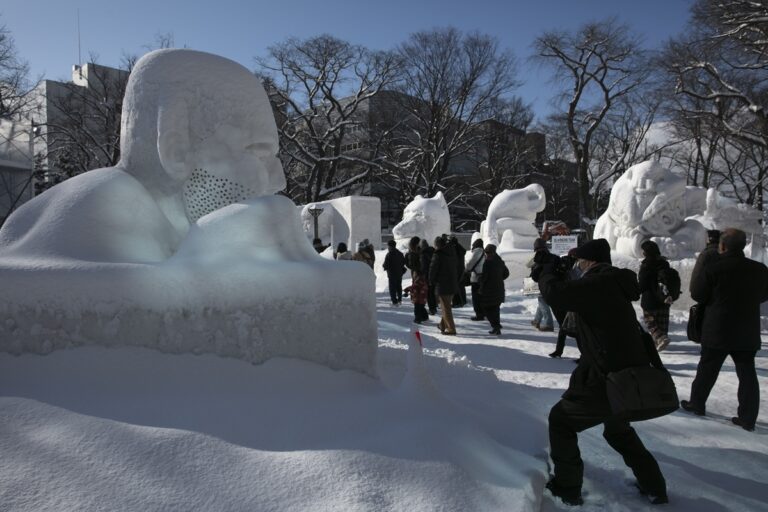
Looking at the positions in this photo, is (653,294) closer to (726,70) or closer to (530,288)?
(530,288)

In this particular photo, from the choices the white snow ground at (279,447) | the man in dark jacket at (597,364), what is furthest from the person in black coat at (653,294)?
the man in dark jacket at (597,364)

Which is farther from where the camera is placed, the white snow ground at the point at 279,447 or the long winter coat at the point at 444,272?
the long winter coat at the point at 444,272

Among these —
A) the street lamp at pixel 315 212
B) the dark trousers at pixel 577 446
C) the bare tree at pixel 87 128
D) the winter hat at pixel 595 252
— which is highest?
the bare tree at pixel 87 128

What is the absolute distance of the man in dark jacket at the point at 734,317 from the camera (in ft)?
13.4

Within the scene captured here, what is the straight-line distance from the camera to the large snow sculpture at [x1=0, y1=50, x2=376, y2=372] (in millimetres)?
2670

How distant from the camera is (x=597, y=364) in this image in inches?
109

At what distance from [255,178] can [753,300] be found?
3.95 m

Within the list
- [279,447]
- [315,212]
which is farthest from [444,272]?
[315,212]

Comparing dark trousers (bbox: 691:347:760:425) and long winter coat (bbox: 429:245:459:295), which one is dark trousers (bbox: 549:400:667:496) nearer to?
dark trousers (bbox: 691:347:760:425)

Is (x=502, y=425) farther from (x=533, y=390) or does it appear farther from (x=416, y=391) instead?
(x=533, y=390)

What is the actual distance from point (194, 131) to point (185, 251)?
3.20 feet

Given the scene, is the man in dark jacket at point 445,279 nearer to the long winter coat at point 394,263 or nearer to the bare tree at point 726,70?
the long winter coat at point 394,263

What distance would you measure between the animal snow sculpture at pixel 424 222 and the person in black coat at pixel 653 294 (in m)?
9.60

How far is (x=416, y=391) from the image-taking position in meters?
3.02
